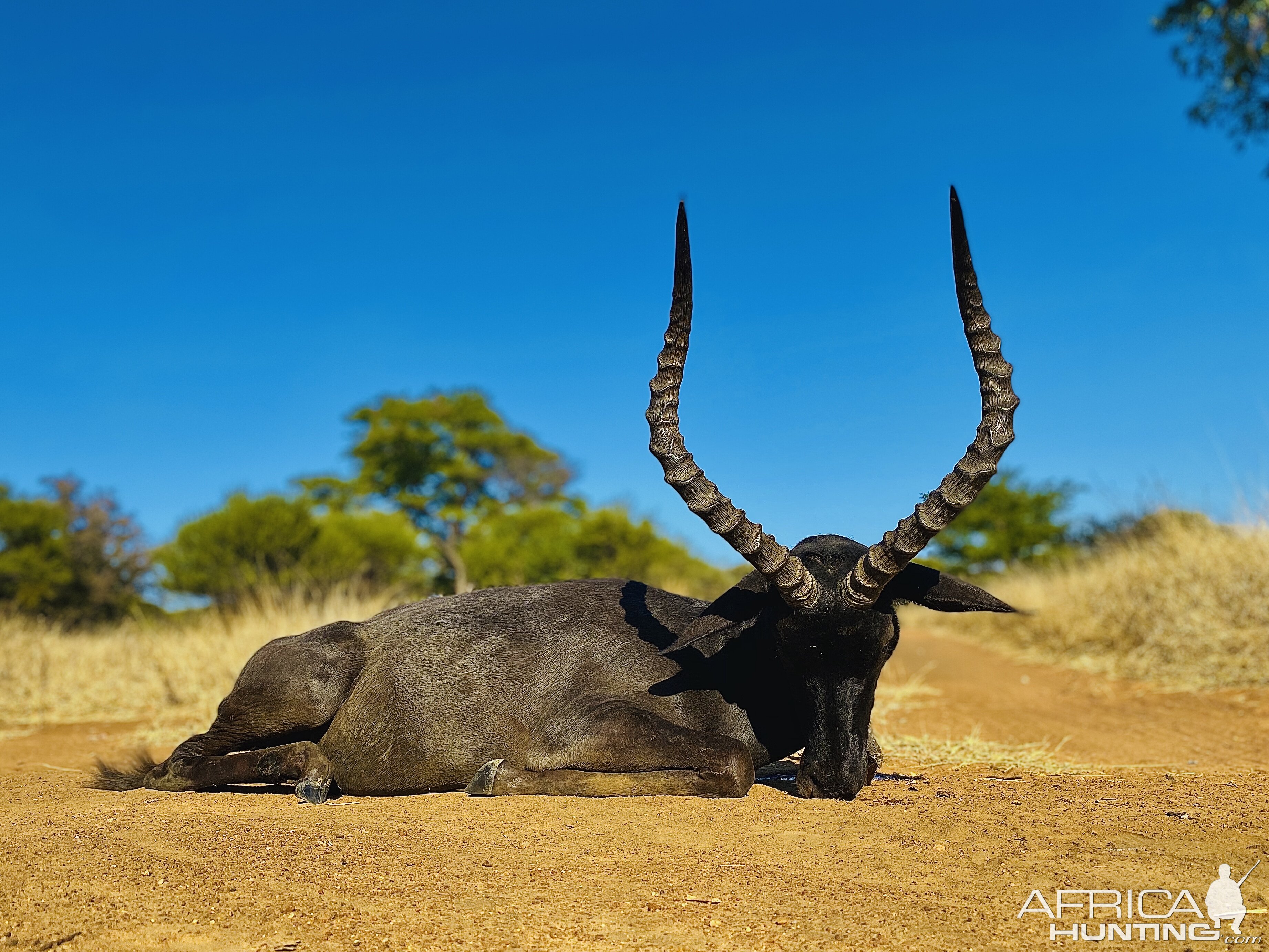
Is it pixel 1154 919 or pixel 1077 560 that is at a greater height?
pixel 1077 560

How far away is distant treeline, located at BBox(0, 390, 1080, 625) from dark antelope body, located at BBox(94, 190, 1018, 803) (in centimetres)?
1093

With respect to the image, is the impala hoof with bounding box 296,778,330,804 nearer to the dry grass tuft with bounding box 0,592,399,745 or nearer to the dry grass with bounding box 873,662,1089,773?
the dry grass with bounding box 873,662,1089,773

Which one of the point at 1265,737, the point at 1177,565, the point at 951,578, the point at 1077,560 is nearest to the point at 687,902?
the point at 951,578

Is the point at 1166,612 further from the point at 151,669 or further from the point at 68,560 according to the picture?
the point at 68,560

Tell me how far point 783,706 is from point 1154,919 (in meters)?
2.54

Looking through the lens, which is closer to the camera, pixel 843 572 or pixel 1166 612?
pixel 843 572

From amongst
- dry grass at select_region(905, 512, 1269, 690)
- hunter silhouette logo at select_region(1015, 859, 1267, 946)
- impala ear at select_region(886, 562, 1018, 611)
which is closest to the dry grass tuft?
impala ear at select_region(886, 562, 1018, 611)

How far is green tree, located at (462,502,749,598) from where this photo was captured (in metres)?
25.8

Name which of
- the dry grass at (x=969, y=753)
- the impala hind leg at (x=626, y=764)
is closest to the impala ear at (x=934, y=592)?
the impala hind leg at (x=626, y=764)

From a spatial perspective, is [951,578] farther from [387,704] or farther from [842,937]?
[387,704]

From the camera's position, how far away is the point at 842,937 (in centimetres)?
313

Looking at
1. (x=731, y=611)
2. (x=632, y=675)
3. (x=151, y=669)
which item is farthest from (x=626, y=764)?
(x=151, y=669)

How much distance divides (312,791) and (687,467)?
2.85 metres

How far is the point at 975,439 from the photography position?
4.67 metres
